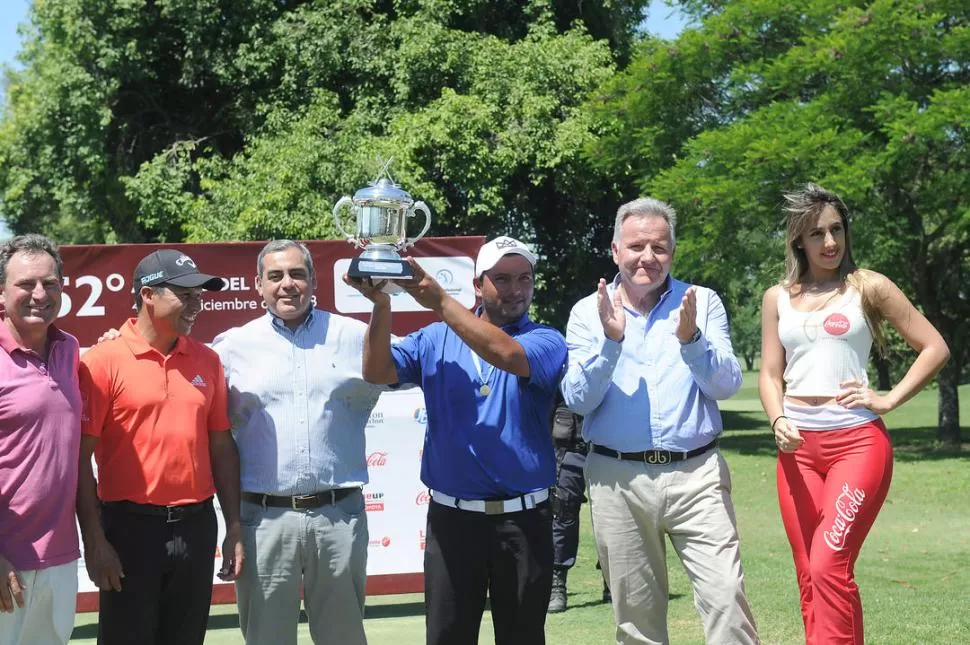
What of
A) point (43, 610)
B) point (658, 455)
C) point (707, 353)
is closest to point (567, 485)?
point (658, 455)

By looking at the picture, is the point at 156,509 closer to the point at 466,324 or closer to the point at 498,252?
the point at 466,324

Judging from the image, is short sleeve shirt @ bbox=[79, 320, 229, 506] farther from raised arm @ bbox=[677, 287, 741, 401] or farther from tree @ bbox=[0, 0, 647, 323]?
tree @ bbox=[0, 0, 647, 323]

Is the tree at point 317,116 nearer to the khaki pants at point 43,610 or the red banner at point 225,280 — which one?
the red banner at point 225,280

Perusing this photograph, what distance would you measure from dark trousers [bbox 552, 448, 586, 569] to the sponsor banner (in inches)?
36.2

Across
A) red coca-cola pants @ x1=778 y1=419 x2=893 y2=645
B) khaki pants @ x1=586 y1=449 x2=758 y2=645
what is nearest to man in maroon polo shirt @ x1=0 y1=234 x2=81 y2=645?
khaki pants @ x1=586 y1=449 x2=758 y2=645

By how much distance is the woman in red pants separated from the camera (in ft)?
15.2

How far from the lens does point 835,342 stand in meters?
4.82

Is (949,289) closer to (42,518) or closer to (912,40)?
(912,40)

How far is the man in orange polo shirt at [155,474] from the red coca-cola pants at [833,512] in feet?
7.59

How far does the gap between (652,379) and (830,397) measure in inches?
29.4

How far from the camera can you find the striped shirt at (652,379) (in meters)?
4.58

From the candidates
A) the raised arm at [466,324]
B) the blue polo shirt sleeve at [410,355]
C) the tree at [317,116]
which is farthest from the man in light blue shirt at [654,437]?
the tree at [317,116]

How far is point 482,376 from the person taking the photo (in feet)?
15.3

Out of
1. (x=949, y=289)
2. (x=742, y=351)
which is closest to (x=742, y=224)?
(x=949, y=289)
